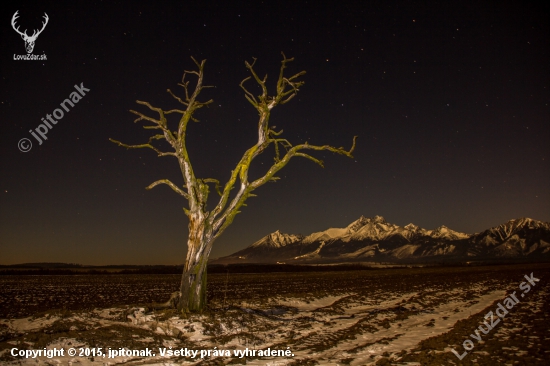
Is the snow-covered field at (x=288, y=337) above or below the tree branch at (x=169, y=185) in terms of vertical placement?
below

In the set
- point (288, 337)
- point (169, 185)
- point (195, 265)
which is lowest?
point (288, 337)

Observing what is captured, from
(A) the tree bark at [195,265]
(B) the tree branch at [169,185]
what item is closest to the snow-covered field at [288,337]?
(A) the tree bark at [195,265]

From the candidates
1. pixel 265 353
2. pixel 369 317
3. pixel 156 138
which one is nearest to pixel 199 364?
pixel 265 353

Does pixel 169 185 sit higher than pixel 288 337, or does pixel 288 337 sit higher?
pixel 169 185

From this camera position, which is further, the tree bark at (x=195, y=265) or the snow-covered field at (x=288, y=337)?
the tree bark at (x=195, y=265)

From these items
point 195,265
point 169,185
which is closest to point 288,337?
point 195,265

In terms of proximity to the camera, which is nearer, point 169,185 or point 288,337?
point 288,337

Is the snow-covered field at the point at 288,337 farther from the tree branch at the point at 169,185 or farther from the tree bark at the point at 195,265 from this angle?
the tree branch at the point at 169,185

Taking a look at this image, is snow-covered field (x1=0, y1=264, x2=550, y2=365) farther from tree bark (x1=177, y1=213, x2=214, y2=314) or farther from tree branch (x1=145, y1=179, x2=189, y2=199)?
tree branch (x1=145, y1=179, x2=189, y2=199)

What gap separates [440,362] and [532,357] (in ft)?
7.64

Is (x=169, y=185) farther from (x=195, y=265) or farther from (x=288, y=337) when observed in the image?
(x=288, y=337)

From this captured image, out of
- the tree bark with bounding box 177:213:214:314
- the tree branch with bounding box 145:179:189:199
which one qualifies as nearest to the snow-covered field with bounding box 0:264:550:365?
the tree bark with bounding box 177:213:214:314

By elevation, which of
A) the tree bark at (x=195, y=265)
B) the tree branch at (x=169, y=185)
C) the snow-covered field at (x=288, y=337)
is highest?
the tree branch at (x=169, y=185)

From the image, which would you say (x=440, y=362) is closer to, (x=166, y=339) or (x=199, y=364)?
(x=199, y=364)
